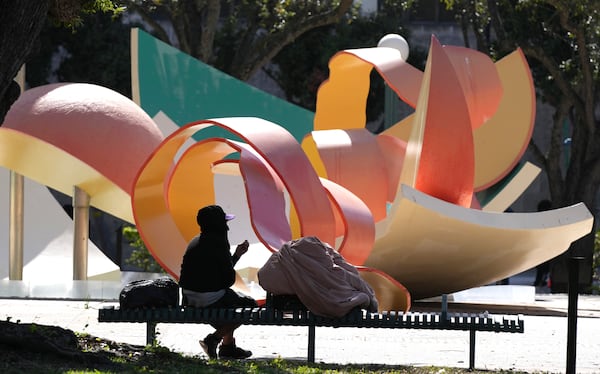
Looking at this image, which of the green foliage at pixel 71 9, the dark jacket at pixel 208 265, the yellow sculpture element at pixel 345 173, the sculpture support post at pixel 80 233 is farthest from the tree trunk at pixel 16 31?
the sculpture support post at pixel 80 233

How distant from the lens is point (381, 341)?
11.6 metres

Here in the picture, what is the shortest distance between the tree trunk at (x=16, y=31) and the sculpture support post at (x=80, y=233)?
844 cm

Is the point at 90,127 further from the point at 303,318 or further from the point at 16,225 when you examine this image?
the point at 303,318

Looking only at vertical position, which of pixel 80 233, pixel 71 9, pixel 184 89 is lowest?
pixel 80 233

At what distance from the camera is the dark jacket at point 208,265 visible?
29.6 ft

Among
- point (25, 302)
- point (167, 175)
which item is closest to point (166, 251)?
point (167, 175)

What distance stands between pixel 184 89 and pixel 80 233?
417 centimetres

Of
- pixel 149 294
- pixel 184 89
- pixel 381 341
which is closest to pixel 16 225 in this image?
pixel 184 89

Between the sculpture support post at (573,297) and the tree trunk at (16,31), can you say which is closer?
the tree trunk at (16,31)

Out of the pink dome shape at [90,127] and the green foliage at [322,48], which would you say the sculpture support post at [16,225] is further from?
the green foliage at [322,48]

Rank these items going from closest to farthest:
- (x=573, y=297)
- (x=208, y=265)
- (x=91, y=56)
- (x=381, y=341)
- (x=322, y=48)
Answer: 1. (x=573, y=297)
2. (x=208, y=265)
3. (x=381, y=341)
4. (x=91, y=56)
5. (x=322, y=48)

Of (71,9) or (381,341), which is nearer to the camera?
(71,9)

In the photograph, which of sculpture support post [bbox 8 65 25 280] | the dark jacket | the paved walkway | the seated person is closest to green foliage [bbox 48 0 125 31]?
the seated person

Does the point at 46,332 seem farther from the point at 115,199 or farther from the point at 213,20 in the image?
the point at 213,20
